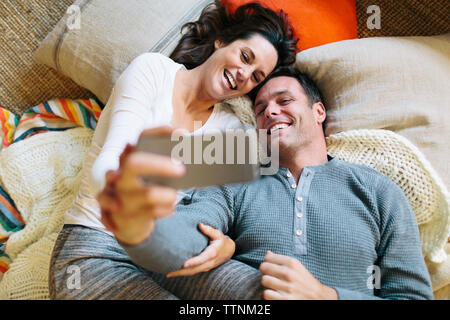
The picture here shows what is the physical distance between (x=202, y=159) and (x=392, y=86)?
0.78 m

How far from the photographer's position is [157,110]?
102 centimetres

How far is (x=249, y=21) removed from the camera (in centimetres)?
117

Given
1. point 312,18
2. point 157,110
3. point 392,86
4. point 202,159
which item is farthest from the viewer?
point 312,18

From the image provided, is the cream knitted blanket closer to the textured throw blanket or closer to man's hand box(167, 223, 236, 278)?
the textured throw blanket

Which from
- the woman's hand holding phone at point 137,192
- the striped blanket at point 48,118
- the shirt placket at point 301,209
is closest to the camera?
the woman's hand holding phone at point 137,192

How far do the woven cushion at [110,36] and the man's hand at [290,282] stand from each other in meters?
0.79

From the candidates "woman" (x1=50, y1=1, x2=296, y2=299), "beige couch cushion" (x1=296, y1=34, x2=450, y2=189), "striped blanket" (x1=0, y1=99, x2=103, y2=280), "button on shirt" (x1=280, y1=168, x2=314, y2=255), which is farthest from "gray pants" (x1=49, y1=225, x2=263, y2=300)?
"beige couch cushion" (x1=296, y1=34, x2=450, y2=189)

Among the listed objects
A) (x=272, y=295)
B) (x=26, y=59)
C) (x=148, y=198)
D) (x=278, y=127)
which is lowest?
(x=272, y=295)

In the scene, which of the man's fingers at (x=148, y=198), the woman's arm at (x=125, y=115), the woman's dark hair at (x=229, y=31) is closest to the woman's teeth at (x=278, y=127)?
the woman's dark hair at (x=229, y=31)

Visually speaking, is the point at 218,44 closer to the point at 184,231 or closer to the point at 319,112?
the point at 319,112

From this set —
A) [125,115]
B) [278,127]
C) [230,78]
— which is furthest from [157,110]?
[278,127]

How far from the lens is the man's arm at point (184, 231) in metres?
0.72

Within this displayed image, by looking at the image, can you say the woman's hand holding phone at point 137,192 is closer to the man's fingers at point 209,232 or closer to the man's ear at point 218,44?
the man's fingers at point 209,232
